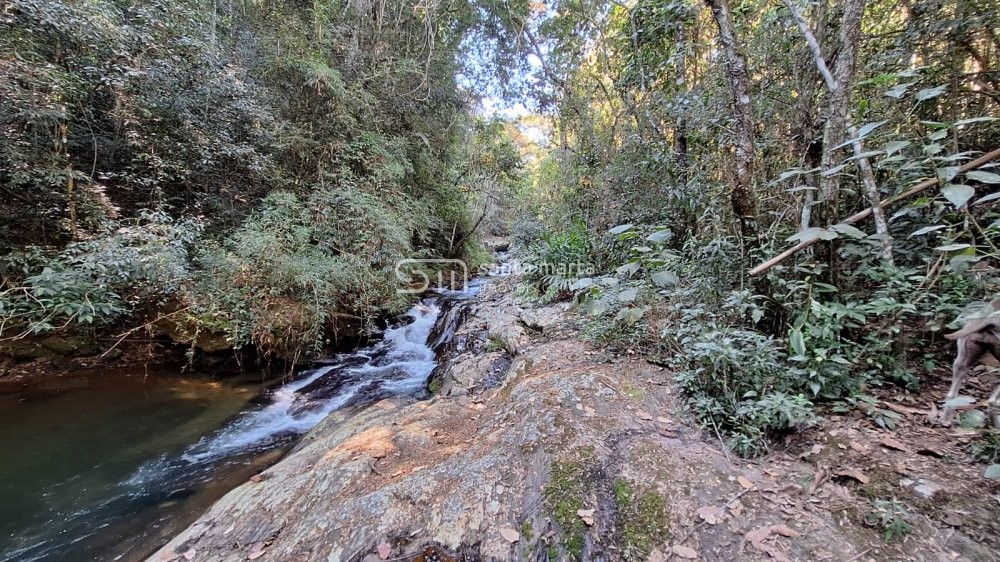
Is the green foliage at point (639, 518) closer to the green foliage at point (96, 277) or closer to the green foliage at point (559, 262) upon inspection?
the green foliage at point (559, 262)

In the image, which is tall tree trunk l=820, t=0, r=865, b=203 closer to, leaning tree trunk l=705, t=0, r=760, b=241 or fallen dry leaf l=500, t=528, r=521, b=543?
leaning tree trunk l=705, t=0, r=760, b=241

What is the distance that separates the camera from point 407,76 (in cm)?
900

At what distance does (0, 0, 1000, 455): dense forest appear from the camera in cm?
242

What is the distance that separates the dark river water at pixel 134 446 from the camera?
303 cm

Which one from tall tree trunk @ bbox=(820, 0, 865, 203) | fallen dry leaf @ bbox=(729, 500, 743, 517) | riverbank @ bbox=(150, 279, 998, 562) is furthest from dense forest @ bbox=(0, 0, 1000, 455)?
fallen dry leaf @ bbox=(729, 500, 743, 517)

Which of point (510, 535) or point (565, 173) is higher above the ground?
point (565, 173)

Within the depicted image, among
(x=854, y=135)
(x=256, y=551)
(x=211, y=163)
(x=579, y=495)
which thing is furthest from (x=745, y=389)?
(x=211, y=163)

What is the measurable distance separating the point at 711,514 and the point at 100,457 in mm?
5857

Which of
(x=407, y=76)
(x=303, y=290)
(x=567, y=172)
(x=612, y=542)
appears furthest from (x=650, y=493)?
(x=407, y=76)

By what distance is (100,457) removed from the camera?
12.5ft

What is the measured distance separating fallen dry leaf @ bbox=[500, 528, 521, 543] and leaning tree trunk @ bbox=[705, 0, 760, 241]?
9.27 ft

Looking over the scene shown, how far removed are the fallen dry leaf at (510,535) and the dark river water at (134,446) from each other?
2984mm

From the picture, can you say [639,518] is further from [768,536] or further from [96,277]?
[96,277]

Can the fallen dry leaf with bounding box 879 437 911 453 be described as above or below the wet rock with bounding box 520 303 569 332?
below
